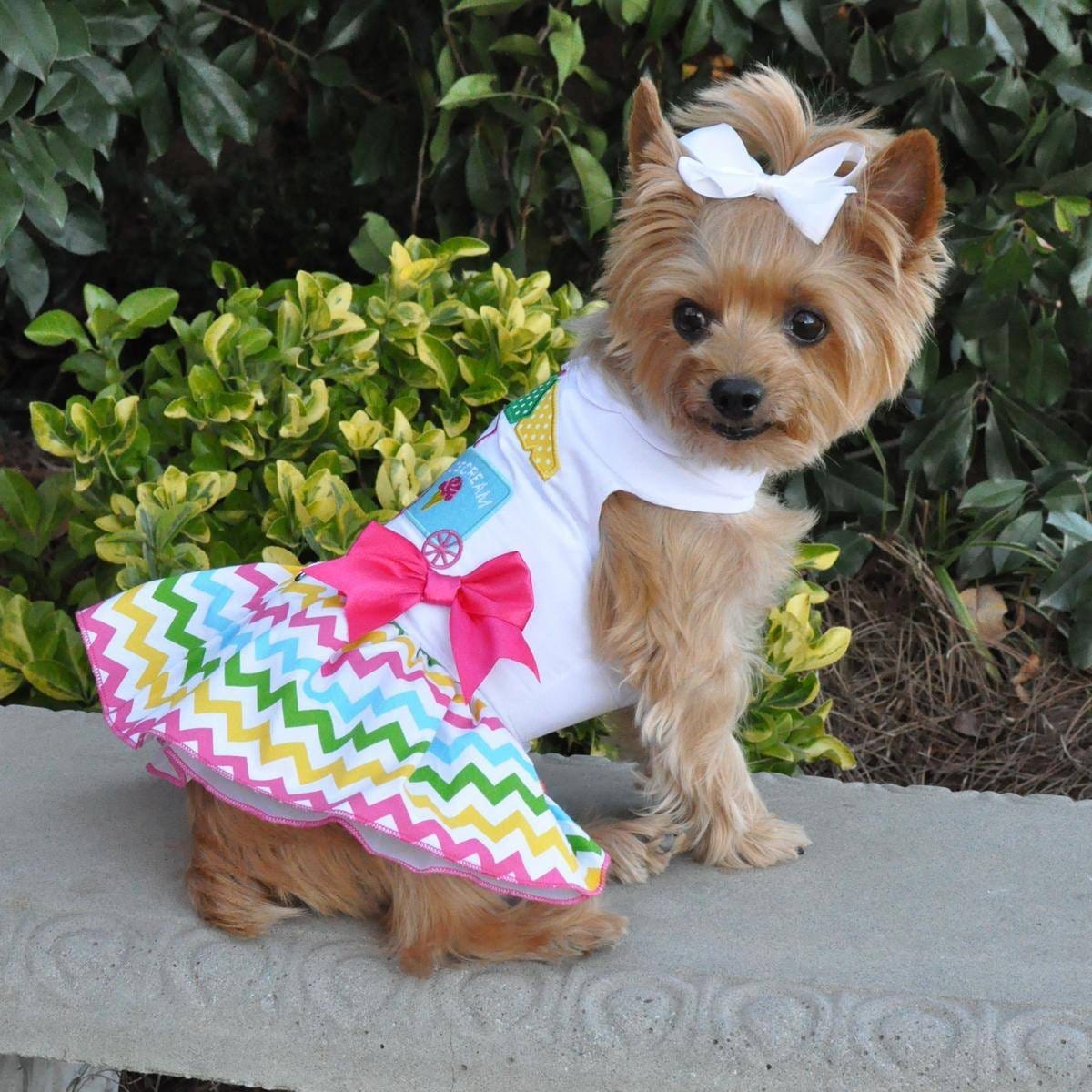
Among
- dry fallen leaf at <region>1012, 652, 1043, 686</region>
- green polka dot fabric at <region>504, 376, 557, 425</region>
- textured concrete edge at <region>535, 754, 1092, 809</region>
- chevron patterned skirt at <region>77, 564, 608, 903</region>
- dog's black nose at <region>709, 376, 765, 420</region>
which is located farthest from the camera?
dry fallen leaf at <region>1012, 652, 1043, 686</region>

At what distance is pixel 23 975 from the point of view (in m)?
2.02

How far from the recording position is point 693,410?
199 cm

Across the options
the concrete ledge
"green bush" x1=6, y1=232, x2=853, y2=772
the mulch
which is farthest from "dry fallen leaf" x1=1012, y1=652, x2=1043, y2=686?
the concrete ledge

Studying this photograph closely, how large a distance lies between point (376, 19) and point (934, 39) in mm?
1474

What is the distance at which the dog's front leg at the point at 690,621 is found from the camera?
82.2 inches

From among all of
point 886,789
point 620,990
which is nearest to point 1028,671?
point 886,789

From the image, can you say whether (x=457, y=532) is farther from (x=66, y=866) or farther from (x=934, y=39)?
(x=934, y=39)

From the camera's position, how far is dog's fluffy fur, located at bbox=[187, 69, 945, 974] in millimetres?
1958

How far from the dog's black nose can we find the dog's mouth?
0.06 ft

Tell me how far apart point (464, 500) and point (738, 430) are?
0.45 meters

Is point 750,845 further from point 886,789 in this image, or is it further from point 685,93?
point 685,93

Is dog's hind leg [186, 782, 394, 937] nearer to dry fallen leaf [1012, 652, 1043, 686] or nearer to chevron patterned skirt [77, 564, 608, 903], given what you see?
chevron patterned skirt [77, 564, 608, 903]

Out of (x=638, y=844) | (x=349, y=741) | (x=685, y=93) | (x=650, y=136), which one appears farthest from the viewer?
(x=685, y=93)

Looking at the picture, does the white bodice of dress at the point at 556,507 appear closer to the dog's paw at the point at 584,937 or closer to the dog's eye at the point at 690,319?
the dog's eye at the point at 690,319
